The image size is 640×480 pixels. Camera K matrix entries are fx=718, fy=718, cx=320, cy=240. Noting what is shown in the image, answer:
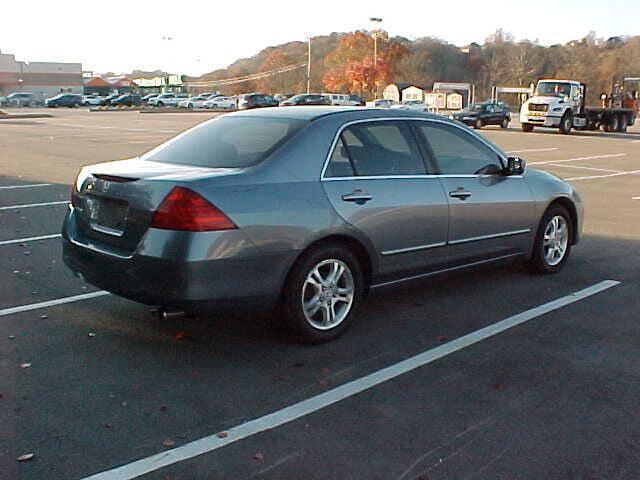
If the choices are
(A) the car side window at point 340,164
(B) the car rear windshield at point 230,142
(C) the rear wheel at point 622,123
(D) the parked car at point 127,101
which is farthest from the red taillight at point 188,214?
(D) the parked car at point 127,101

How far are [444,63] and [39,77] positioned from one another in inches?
2975

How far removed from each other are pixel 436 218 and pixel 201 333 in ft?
6.79

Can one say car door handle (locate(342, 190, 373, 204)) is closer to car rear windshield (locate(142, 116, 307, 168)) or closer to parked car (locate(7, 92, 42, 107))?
car rear windshield (locate(142, 116, 307, 168))

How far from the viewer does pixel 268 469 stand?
345cm

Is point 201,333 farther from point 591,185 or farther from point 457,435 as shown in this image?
point 591,185

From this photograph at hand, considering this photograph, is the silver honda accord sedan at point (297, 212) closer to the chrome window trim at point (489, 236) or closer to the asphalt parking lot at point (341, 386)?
the chrome window trim at point (489, 236)

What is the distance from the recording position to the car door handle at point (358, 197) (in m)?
5.16

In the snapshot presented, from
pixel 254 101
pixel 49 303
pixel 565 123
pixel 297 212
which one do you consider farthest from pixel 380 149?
pixel 254 101

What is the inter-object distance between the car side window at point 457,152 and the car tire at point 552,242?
0.91m

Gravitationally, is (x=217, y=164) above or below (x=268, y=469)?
above

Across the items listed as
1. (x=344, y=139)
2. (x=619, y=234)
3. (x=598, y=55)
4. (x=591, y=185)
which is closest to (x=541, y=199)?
(x=344, y=139)

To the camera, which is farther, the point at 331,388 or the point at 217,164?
the point at 217,164

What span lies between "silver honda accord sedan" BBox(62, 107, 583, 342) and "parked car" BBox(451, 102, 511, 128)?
112 feet

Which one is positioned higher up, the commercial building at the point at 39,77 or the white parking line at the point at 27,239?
the commercial building at the point at 39,77
